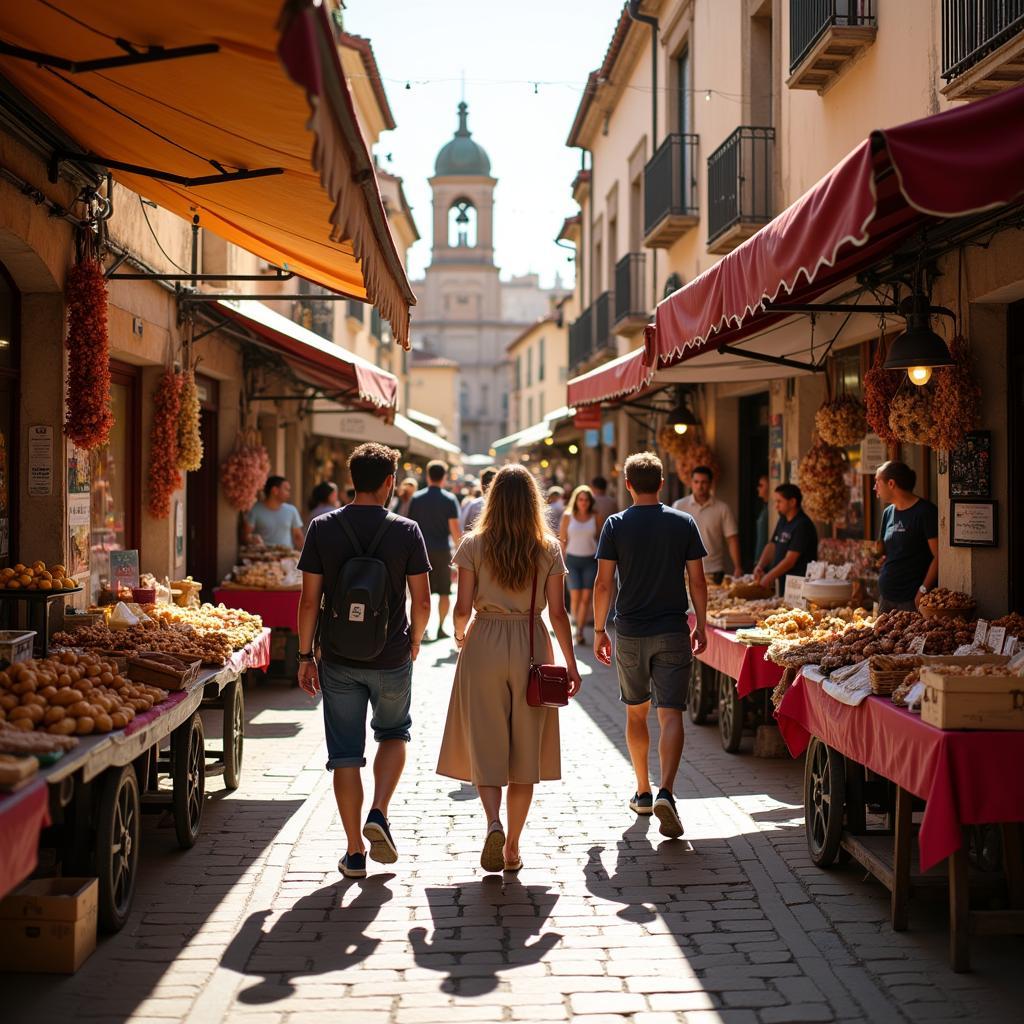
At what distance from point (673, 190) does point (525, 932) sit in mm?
12965

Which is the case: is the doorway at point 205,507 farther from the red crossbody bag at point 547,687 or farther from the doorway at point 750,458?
the red crossbody bag at point 547,687

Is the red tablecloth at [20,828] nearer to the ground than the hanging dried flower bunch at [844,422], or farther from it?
nearer to the ground

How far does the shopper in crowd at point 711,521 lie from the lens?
39.6ft

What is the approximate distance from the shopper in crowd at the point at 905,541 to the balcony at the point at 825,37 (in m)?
3.63

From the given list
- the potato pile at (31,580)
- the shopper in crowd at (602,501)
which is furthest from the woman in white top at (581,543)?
the potato pile at (31,580)

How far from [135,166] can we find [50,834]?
378cm

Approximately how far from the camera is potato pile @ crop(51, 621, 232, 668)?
6.89 m

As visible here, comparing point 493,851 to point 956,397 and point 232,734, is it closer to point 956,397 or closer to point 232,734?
point 232,734

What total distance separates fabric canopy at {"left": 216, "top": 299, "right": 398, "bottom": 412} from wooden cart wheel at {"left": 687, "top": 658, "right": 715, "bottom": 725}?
471cm

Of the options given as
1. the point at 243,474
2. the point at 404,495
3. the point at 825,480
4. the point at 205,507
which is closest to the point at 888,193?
the point at 825,480

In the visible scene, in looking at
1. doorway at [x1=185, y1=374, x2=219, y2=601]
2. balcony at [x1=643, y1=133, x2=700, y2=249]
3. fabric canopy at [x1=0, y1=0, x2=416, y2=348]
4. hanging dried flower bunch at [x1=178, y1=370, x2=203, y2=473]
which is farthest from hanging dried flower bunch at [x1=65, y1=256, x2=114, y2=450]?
balcony at [x1=643, y1=133, x2=700, y2=249]

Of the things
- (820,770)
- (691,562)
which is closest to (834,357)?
(691,562)

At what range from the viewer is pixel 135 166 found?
7.05m

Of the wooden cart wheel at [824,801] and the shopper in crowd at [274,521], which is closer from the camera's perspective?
the wooden cart wheel at [824,801]
